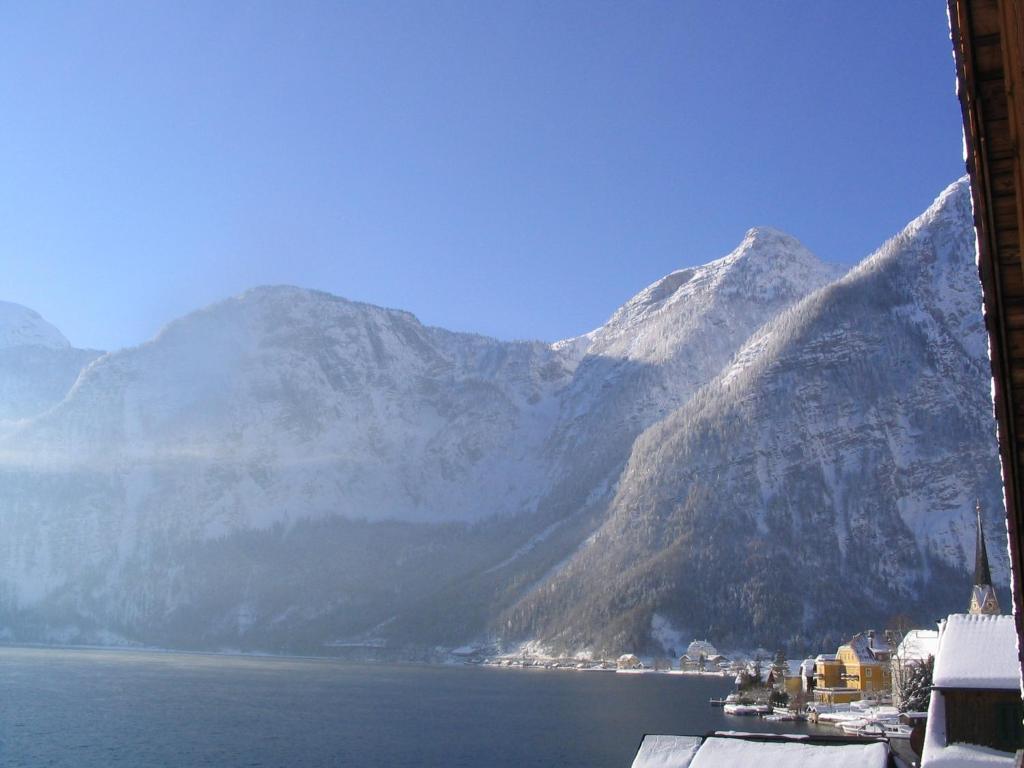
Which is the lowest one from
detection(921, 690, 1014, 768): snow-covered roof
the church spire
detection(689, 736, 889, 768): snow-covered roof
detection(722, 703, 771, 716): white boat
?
detection(722, 703, 771, 716): white boat

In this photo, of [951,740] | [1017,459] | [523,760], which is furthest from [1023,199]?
[523,760]

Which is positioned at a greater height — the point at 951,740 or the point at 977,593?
the point at 951,740

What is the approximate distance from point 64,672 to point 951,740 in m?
192

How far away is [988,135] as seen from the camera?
24.2 feet

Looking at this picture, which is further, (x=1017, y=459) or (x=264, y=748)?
(x=264, y=748)

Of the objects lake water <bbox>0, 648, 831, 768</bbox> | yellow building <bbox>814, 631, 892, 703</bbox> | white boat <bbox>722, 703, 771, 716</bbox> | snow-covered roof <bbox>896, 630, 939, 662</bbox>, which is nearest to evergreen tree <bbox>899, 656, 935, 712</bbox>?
snow-covered roof <bbox>896, 630, 939, 662</bbox>

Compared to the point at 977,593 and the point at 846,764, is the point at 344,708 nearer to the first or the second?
the point at 977,593

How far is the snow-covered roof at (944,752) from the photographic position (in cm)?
3169

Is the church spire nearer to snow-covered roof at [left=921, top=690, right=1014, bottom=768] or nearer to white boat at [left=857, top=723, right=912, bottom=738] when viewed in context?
white boat at [left=857, top=723, right=912, bottom=738]

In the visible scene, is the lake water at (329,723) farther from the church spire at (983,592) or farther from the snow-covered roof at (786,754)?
the snow-covered roof at (786,754)

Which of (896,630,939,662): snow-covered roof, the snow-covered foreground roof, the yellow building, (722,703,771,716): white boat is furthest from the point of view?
the yellow building

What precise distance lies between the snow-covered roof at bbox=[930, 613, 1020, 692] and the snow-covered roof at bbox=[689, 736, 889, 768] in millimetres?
6788

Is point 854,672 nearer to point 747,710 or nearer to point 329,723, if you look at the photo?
point 747,710

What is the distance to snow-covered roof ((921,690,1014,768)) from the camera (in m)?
31.7
